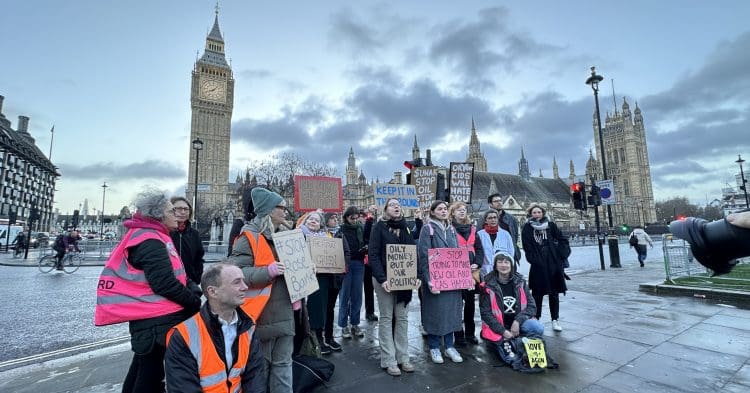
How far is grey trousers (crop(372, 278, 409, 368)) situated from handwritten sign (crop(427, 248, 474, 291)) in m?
0.57

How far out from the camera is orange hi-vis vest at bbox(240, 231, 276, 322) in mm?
2965

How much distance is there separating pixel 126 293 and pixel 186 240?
184cm

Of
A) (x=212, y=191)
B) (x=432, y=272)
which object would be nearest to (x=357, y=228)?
(x=432, y=272)

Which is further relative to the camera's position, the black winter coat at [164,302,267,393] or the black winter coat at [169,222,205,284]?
the black winter coat at [169,222,205,284]


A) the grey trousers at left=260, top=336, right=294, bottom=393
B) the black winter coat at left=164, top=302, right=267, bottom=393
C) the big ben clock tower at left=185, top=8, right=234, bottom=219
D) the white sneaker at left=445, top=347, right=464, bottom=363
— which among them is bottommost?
the white sneaker at left=445, top=347, right=464, bottom=363

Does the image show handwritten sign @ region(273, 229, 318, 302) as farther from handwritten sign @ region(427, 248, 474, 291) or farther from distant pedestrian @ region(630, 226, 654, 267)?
distant pedestrian @ region(630, 226, 654, 267)

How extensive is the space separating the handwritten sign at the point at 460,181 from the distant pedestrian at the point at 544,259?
86.6 inches

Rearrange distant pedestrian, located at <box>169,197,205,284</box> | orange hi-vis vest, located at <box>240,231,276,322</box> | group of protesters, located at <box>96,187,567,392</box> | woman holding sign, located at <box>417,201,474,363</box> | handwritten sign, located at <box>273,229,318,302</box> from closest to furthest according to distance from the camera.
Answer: group of protesters, located at <box>96,187,567,392</box>
orange hi-vis vest, located at <box>240,231,276,322</box>
handwritten sign, located at <box>273,229,318,302</box>
distant pedestrian, located at <box>169,197,205,284</box>
woman holding sign, located at <box>417,201,474,363</box>

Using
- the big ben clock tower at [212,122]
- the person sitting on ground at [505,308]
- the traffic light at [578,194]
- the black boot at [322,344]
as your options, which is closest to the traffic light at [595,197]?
the traffic light at [578,194]

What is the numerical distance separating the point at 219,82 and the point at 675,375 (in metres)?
104

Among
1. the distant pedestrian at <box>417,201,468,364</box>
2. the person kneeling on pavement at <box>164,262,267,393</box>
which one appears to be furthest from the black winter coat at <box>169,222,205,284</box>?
the distant pedestrian at <box>417,201,468,364</box>

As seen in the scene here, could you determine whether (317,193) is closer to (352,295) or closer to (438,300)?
(352,295)

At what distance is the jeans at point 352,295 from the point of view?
5.81 metres

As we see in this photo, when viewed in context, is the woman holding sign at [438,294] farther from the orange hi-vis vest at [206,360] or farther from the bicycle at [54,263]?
the bicycle at [54,263]
